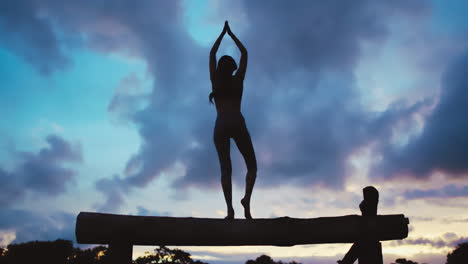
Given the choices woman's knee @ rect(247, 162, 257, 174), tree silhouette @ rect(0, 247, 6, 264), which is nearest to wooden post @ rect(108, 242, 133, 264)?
woman's knee @ rect(247, 162, 257, 174)

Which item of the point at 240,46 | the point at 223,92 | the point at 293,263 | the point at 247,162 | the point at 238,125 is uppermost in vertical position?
the point at 240,46

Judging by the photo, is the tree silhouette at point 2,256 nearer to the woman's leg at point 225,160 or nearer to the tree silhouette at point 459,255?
the woman's leg at point 225,160

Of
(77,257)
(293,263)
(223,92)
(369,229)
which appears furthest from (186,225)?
(77,257)

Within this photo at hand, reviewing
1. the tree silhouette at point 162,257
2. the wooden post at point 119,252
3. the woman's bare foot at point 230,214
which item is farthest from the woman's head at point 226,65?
the tree silhouette at point 162,257

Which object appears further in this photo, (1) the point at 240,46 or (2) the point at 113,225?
(1) the point at 240,46

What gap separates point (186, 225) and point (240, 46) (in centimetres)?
297

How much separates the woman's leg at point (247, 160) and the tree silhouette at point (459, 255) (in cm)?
3181

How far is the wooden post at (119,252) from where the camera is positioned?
16.6ft

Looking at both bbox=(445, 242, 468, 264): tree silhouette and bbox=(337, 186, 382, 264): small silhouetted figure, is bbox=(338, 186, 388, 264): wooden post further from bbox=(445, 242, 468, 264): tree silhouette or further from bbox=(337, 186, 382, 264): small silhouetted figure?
bbox=(445, 242, 468, 264): tree silhouette

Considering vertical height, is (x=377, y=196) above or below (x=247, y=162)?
below

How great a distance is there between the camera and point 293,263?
2944cm

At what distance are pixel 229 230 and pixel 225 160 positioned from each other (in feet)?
3.63

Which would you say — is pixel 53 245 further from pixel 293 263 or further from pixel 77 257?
pixel 293 263

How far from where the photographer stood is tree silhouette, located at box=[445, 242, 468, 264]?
3009cm
